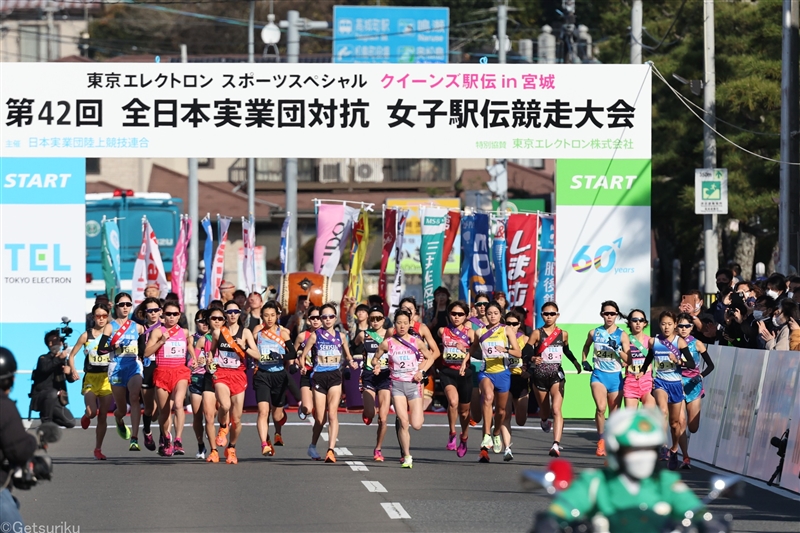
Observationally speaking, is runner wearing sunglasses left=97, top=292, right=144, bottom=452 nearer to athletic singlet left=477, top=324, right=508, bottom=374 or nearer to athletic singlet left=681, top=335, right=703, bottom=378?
athletic singlet left=477, top=324, right=508, bottom=374

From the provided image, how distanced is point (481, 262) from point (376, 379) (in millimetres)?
8884

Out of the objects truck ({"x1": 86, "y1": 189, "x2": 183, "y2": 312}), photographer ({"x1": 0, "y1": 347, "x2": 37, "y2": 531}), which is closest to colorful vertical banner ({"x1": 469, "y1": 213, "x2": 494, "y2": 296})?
truck ({"x1": 86, "y1": 189, "x2": 183, "y2": 312})

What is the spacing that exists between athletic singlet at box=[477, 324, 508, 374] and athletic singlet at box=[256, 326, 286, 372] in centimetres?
241

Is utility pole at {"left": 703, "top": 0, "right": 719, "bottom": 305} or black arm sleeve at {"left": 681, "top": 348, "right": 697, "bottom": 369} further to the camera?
utility pole at {"left": 703, "top": 0, "right": 719, "bottom": 305}

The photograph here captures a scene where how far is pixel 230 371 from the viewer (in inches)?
664

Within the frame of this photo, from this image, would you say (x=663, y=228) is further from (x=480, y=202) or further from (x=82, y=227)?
(x=82, y=227)

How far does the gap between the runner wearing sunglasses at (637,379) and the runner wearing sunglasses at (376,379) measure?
2.74m

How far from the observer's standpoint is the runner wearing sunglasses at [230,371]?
55.1 feet

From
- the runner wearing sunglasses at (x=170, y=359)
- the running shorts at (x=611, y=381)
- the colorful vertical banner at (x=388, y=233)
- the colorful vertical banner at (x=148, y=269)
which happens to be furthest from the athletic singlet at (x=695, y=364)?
the colorful vertical banner at (x=148, y=269)

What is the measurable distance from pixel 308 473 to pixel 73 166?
28.6 ft

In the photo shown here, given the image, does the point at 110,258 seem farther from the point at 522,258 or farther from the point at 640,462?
the point at 640,462

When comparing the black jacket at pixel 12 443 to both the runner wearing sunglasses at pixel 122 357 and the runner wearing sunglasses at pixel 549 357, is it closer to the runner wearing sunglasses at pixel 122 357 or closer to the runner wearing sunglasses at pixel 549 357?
the runner wearing sunglasses at pixel 122 357

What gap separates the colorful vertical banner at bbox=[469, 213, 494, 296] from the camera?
25281 millimetres

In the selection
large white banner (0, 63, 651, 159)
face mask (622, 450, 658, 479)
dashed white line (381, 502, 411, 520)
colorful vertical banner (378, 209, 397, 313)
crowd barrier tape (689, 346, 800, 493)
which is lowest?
dashed white line (381, 502, 411, 520)
